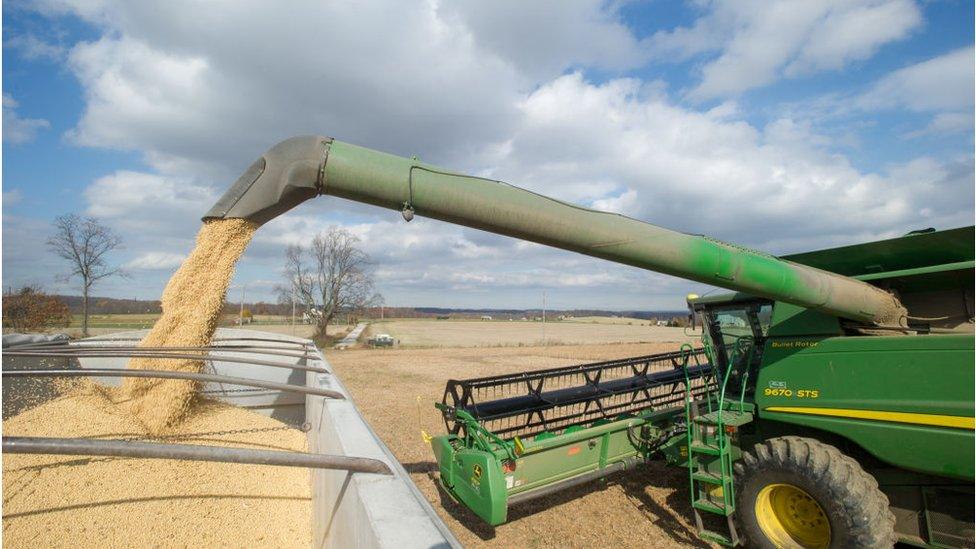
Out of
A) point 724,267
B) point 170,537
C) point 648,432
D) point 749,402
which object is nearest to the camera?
point 170,537

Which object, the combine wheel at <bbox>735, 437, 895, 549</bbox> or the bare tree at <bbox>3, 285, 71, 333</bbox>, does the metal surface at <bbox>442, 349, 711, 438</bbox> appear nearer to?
the combine wheel at <bbox>735, 437, 895, 549</bbox>

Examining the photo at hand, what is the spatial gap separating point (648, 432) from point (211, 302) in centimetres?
406

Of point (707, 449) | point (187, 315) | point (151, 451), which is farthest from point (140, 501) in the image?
point (707, 449)

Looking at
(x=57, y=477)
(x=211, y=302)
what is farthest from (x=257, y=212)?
(x=57, y=477)

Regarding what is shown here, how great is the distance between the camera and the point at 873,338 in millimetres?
3510

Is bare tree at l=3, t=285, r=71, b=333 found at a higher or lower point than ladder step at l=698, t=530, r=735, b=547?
higher

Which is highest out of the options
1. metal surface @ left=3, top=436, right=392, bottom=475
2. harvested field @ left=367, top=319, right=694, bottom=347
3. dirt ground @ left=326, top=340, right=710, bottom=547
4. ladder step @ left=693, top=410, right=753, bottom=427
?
metal surface @ left=3, top=436, right=392, bottom=475

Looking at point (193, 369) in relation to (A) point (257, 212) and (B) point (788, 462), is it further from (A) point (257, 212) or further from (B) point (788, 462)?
(B) point (788, 462)

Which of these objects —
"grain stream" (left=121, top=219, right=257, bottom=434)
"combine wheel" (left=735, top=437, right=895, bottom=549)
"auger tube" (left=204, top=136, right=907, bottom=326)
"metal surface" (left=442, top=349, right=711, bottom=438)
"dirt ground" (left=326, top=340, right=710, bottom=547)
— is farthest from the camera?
"metal surface" (left=442, top=349, right=711, bottom=438)

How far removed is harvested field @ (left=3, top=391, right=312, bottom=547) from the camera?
2.23m

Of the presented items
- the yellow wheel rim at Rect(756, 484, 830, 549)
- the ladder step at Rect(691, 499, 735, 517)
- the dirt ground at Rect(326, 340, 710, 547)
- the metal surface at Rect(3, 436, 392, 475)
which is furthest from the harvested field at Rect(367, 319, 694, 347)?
the metal surface at Rect(3, 436, 392, 475)

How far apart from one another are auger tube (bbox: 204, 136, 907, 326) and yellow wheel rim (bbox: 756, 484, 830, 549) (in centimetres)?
160

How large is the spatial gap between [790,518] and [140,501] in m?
4.43

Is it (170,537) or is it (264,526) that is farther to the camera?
(264,526)
